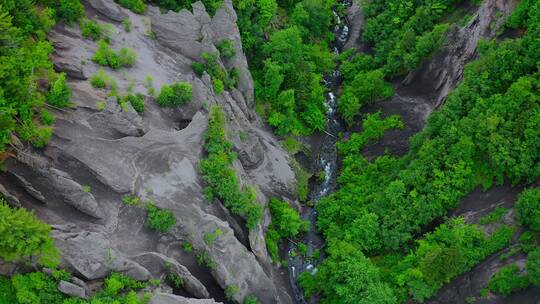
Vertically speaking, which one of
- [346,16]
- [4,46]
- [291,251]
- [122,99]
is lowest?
[291,251]

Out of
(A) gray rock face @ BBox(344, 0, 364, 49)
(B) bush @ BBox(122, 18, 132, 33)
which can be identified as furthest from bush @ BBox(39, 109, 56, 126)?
(A) gray rock face @ BBox(344, 0, 364, 49)

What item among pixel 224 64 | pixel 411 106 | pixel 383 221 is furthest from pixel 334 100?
pixel 383 221

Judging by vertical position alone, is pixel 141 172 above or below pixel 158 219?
above

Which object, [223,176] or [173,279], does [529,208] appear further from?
[173,279]

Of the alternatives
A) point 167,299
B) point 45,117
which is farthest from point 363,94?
point 45,117

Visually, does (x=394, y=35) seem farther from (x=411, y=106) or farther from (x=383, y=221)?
(x=383, y=221)

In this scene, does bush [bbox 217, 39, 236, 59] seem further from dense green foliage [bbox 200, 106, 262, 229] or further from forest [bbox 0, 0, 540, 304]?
dense green foliage [bbox 200, 106, 262, 229]
